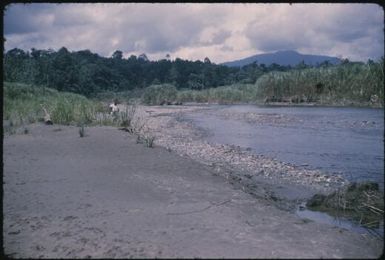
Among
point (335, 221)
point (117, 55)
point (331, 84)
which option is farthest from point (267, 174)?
point (117, 55)

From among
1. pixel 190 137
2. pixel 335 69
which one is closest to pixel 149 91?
pixel 335 69

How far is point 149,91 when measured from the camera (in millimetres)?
61875

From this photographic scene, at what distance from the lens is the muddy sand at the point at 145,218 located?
15.0ft

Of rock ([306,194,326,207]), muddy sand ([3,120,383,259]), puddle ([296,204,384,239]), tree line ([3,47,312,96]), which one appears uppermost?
tree line ([3,47,312,96])

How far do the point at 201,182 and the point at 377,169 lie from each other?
5.83 m

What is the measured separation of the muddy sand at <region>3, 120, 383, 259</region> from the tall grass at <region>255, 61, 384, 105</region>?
874 inches

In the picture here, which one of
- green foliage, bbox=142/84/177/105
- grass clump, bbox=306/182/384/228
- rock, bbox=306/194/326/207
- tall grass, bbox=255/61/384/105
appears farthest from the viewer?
green foliage, bbox=142/84/177/105

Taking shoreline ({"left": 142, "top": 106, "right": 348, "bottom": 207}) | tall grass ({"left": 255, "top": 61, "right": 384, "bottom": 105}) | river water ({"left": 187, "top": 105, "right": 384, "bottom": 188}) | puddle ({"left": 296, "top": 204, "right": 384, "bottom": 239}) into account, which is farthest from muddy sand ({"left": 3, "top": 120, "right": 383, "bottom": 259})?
tall grass ({"left": 255, "top": 61, "right": 384, "bottom": 105})

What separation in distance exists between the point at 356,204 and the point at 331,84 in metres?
28.7

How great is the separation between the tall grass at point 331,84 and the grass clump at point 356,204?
20.4 m

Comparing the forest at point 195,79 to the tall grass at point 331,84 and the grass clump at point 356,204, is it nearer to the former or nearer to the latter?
the tall grass at point 331,84

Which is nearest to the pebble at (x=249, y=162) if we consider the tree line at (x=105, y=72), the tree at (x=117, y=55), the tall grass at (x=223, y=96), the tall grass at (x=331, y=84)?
the tall grass at (x=331, y=84)

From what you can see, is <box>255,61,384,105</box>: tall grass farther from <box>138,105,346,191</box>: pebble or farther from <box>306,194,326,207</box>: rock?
<box>306,194,326,207</box>: rock

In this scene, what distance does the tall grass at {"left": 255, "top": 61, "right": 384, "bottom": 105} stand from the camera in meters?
30.1
